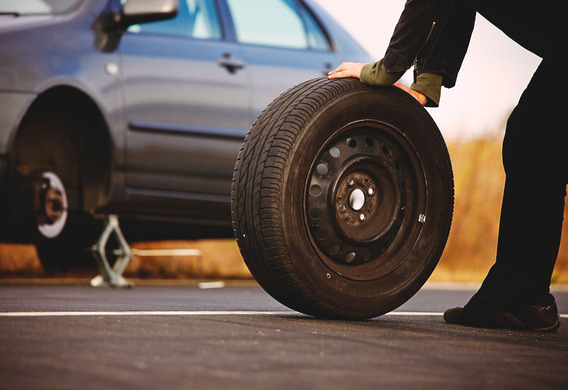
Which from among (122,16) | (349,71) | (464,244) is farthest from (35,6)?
(464,244)

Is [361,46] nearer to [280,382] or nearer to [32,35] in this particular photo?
[32,35]

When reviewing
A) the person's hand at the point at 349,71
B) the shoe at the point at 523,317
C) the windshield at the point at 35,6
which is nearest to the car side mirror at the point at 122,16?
the windshield at the point at 35,6

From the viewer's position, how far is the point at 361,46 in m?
6.37

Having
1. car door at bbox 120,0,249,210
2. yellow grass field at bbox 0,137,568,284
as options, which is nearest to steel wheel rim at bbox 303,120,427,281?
car door at bbox 120,0,249,210

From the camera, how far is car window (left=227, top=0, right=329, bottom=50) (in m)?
5.84

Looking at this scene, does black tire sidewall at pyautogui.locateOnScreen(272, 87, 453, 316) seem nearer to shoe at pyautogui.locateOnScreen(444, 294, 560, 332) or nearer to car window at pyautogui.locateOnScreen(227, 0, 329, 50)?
shoe at pyautogui.locateOnScreen(444, 294, 560, 332)

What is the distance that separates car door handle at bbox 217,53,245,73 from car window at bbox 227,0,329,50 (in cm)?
17

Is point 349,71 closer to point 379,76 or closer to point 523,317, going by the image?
point 379,76

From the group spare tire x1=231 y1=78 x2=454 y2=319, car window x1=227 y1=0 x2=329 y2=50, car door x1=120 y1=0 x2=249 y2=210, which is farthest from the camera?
car window x1=227 y1=0 x2=329 y2=50

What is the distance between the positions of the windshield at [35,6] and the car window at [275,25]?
1043mm

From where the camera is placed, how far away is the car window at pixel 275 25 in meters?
5.84

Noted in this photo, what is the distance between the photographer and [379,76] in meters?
3.31

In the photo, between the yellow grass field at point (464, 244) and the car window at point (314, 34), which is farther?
the yellow grass field at point (464, 244)

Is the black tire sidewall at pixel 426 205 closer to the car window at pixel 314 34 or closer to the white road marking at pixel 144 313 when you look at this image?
the white road marking at pixel 144 313
